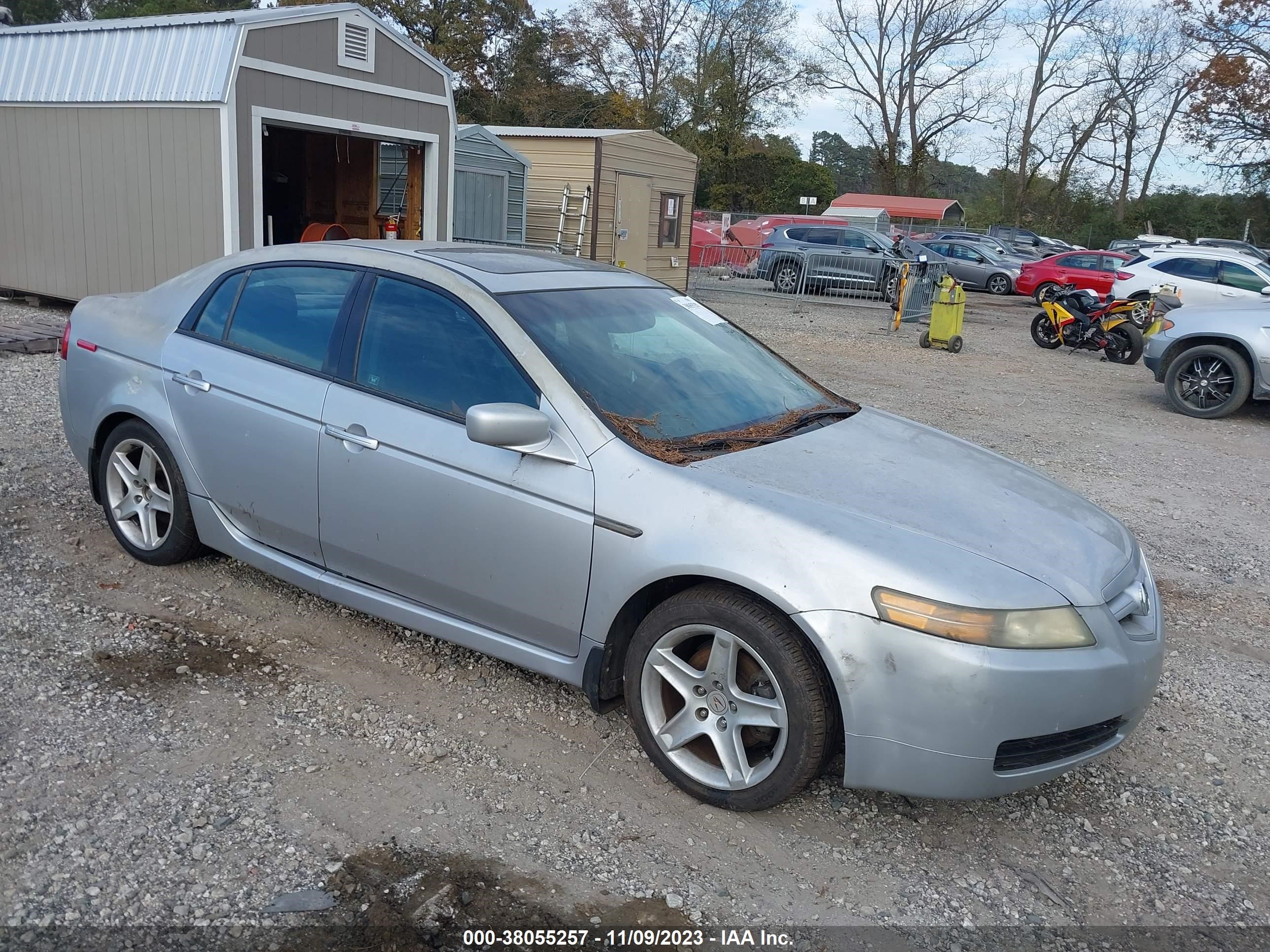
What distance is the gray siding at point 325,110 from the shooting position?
1041 cm

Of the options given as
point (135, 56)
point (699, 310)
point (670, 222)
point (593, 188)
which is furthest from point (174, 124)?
point (670, 222)

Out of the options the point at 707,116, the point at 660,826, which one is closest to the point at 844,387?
the point at 660,826

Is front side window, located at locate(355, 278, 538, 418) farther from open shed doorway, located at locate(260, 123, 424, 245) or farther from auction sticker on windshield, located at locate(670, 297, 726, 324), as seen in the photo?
open shed doorway, located at locate(260, 123, 424, 245)

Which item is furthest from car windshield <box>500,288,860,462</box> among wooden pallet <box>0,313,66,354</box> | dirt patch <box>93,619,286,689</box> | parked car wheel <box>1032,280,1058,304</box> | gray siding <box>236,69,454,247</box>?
parked car wheel <box>1032,280,1058,304</box>

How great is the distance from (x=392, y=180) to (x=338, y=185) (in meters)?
1.15

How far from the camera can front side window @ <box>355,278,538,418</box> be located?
11.3ft

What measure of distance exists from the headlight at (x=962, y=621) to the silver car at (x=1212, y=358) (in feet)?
30.3

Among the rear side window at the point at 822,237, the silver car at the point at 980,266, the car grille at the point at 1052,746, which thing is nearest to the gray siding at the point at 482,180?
the rear side window at the point at 822,237

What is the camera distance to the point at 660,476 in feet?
10.2

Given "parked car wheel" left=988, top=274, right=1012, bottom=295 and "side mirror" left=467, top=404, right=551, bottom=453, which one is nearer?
"side mirror" left=467, top=404, right=551, bottom=453

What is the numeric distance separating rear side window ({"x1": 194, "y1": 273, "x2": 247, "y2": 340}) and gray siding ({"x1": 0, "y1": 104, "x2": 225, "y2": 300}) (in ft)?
22.8

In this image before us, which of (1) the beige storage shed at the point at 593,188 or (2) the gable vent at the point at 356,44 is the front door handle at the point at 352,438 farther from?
(1) the beige storage shed at the point at 593,188

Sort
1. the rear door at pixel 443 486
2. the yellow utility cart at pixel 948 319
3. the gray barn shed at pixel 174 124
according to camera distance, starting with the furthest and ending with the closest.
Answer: the yellow utility cart at pixel 948 319 < the gray barn shed at pixel 174 124 < the rear door at pixel 443 486

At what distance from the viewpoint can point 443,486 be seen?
3.39 meters
